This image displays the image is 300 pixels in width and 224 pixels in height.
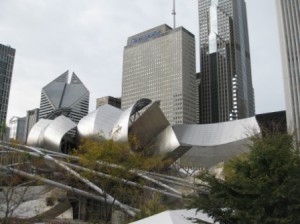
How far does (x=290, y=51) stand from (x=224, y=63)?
9018 cm

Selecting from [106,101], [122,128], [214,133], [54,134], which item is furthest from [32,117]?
[122,128]

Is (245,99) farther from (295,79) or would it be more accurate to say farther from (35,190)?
(35,190)

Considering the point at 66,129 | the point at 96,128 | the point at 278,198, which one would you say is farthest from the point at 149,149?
the point at 278,198

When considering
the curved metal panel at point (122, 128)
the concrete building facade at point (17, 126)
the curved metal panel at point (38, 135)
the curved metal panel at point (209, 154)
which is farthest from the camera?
the concrete building facade at point (17, 126)

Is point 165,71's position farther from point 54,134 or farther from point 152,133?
point 152,133

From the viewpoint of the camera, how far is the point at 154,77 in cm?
13138

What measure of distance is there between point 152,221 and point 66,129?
116ft

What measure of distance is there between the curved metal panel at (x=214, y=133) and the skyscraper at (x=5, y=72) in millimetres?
51926

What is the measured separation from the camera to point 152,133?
41344 mm

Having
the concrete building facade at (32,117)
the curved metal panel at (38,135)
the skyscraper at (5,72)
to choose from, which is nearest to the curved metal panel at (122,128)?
the curved metal panel at (38,135)

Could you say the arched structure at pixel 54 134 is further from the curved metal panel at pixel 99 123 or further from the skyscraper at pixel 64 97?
the skyscraper at pixel 64 97

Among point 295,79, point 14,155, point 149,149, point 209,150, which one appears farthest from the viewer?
point 295,79

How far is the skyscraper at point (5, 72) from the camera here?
297 feet

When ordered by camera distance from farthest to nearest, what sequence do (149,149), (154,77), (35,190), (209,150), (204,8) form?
1. (204,8)
2. (154,77)
3. (209,150)
4. (149,149)
5. (35,190)
